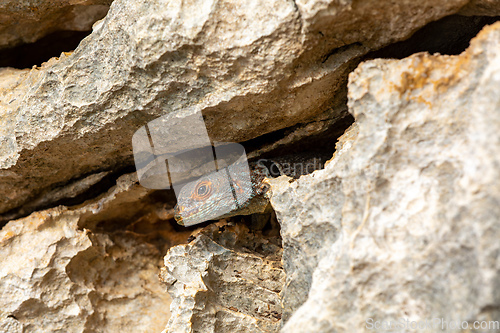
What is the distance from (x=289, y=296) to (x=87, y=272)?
159 cm

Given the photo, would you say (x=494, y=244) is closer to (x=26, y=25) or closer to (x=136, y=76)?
(x=136, y=76)

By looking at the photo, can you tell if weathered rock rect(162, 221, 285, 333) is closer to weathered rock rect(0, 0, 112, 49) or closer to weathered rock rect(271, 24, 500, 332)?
weathered rock rect(271, 24, 500, 332)

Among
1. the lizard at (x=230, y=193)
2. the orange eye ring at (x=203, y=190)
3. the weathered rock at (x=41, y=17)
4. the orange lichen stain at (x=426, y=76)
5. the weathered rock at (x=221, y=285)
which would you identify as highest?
the weathered rock at (x=41, y=17)

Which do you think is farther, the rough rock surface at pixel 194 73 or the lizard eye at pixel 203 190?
the lizard eye at pixel 203 190

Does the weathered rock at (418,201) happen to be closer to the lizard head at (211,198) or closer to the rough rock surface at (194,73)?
the rough rock surface at (194,73)

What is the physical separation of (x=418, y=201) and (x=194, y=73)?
3.98 feet

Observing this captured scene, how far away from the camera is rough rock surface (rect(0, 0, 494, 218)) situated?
1.74 m

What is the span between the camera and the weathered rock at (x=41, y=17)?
249cm

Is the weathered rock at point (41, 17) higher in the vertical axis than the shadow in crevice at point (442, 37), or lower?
higher

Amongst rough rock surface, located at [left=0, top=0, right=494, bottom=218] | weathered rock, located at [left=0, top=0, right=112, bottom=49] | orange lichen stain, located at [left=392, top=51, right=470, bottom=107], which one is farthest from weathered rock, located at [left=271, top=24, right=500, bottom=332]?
weathered rock, located at [left=0, top=0, right=112, bottom=49]

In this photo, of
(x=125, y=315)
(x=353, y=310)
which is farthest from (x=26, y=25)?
(x=353, y=310)

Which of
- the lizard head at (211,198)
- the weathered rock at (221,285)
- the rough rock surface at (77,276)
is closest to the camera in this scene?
the weathered rock at (221,285)

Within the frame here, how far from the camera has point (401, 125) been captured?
1.54 m

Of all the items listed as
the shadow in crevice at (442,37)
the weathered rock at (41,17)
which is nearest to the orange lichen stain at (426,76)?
the shadow in crevice at (442,37)
